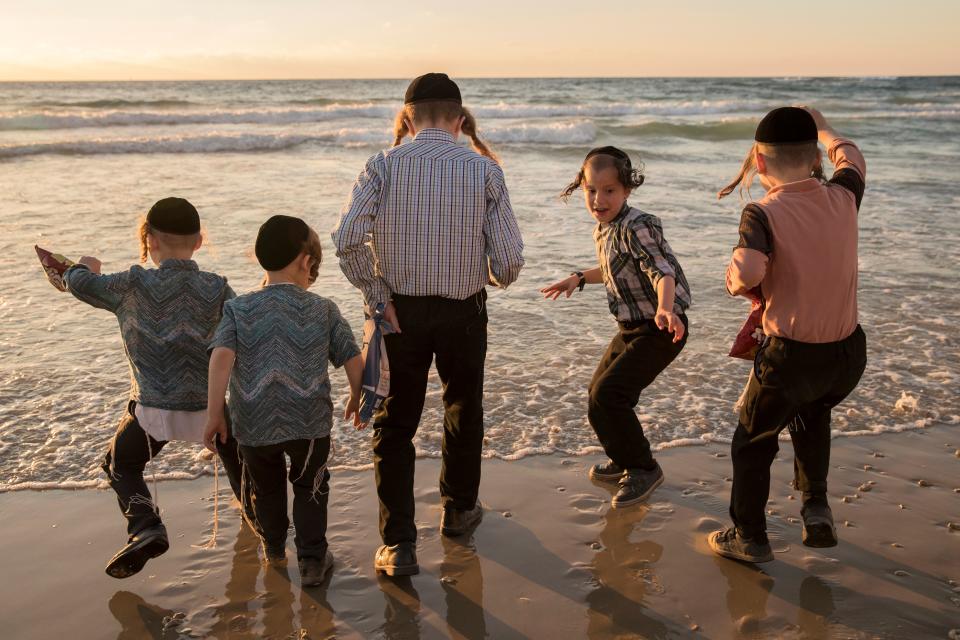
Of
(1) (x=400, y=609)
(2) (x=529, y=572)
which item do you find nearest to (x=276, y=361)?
(1) (x=400, y=609)

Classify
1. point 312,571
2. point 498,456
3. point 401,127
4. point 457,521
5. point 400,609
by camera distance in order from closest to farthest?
point 400,609, point 312,571, point 401,127, point 457,521, point 498,456

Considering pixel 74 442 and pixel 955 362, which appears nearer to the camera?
pixel 74 442

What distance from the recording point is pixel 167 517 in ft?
12.5

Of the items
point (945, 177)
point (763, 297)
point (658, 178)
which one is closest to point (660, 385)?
point (763, 297)

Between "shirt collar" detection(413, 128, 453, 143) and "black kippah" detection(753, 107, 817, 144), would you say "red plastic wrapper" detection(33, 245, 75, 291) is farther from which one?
"black kippah" detection(753, 107, 817, 144)

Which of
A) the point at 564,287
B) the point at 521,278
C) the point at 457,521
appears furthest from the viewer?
the point at 521,278

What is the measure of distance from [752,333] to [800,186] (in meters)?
0.59

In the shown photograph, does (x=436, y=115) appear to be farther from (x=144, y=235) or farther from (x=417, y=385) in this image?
(x=144, y=235)

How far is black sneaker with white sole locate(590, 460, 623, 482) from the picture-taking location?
13.6ft

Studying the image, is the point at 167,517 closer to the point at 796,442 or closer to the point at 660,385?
the point at 796,442

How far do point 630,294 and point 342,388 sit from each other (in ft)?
7.85

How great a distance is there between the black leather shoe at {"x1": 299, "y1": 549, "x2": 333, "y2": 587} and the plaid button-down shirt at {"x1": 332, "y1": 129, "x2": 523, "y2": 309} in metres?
0.99

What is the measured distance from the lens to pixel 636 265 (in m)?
3.66

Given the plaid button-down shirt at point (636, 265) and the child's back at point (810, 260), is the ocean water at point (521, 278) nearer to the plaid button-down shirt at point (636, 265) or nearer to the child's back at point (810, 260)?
the plaid button-down shirt at point (636, 265)
